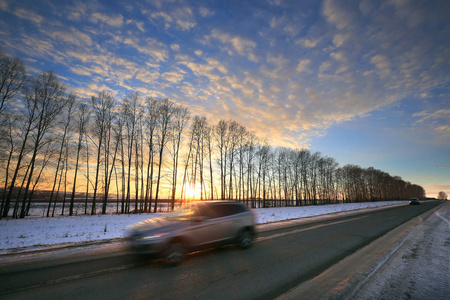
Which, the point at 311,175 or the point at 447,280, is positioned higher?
the point at 311,175

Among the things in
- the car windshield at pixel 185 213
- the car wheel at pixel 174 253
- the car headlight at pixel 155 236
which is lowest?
the car wheel at pixel 174 253

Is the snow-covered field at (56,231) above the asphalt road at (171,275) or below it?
below

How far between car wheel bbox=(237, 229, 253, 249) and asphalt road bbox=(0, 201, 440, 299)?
16.3 inches

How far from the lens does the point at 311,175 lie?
66.5 metres

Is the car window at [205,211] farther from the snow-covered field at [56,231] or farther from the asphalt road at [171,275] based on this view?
the snow-covered field at [56,231]

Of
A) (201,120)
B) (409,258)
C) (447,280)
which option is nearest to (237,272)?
(447,280)

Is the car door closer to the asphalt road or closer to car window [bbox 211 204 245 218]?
car window [bbox 211 204 245 218]

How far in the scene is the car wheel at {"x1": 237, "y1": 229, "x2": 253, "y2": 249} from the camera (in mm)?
7328

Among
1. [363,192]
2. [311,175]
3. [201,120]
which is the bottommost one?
[363,192]

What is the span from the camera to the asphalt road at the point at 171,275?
386 cm

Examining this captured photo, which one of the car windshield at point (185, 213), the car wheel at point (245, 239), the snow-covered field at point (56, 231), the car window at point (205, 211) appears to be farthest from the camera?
the snow-covered field at point (56, 231)

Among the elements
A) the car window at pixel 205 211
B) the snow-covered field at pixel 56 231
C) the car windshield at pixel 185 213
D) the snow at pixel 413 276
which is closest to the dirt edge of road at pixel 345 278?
the snow at pixel 413 276

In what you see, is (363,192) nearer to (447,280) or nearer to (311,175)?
(311,175)

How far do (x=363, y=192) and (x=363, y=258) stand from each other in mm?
112354
